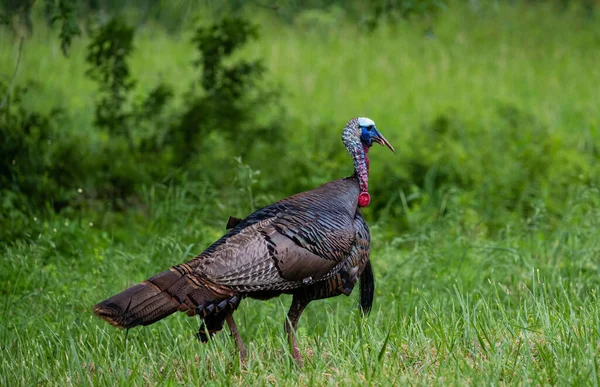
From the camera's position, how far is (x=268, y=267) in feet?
14.2

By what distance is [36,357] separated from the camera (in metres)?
4.50

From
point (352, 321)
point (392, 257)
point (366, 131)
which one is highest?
point (366, 131)

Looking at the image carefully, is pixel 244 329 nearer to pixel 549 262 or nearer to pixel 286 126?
pixel 549 262

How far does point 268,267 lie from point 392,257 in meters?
2.36

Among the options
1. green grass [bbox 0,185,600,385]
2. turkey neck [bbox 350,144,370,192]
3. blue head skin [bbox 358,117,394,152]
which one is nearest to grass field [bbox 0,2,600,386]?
green grass [bbox 0,185,600,385]

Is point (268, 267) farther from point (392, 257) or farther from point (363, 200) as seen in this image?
point (392, 257)

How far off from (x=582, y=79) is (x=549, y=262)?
8.49 m

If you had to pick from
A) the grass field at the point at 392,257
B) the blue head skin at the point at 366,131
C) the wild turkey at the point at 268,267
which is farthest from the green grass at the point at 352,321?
the blue head skin at the point at 366,131

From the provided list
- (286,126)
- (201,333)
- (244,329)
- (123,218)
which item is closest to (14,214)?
(123,218)

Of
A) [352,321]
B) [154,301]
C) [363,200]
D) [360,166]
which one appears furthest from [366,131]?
[154,301]

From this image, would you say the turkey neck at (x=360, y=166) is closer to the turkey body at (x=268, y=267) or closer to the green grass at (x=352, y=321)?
the turkey body at (x=268, y=267)

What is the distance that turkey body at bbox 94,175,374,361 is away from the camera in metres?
4.05

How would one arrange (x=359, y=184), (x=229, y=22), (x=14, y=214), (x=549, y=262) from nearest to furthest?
(x=359, y=184) → (x=549, y=262) → (x=14, y=214) → (x=229, y=22)

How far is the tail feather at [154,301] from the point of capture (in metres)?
3.93
